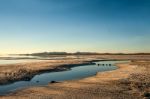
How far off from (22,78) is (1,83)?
16.0 feet

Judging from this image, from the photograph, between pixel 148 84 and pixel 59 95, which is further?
pixel 148 84

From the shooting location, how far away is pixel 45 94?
22234 millimetres

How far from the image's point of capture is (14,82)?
102ft

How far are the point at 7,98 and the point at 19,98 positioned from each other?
1.04 meters

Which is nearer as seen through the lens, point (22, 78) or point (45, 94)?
point (45, 94)

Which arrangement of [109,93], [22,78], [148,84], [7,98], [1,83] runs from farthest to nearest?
[22,78] → [1,83] → [148,84] → [109,93] → [7,98]

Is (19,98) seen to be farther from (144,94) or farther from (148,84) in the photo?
(148,84)

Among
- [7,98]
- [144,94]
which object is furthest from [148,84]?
[7,98]

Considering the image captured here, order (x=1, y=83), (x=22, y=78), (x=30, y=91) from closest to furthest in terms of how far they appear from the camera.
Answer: (x=30, y=91), (x=1, y=83), (x=22, y=78)

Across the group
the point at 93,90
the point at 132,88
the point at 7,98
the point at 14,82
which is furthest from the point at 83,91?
the point at 14,82

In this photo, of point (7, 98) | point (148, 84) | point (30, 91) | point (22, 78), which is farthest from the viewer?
point (22, 78)

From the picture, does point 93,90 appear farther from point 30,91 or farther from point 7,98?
point 7,98

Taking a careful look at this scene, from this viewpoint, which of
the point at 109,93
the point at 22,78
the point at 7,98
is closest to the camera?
the point at 7,98

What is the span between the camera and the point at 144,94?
819 inches
